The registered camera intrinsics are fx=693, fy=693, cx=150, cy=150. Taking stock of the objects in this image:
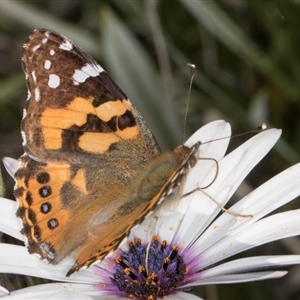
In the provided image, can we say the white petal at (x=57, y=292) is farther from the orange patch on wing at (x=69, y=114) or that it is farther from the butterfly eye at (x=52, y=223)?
the orange patch on wing at (x=69, y=114)

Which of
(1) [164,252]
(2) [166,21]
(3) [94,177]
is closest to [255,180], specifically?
(2) [166,21]

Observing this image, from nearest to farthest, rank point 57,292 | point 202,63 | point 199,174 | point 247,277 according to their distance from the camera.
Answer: point 247,277, point 57,292, point 199,174, point 202,63

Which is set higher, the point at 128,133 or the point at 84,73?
the point at 84,73

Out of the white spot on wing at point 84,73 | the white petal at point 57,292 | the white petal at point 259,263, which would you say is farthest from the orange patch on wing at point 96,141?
the white petal at point 259,263

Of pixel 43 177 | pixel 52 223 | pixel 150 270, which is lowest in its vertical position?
pixel 150 270

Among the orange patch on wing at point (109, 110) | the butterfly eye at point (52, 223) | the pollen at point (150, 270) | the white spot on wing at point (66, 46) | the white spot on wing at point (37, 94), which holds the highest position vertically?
the white spot on wing at point (66, 46)

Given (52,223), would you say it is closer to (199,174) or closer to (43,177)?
(43,177)

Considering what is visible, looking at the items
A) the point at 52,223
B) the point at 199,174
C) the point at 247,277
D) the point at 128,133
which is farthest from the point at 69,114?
the point at 247,277

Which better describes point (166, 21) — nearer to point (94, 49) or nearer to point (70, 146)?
point (94, 49)
